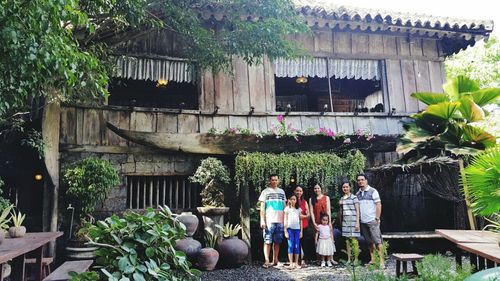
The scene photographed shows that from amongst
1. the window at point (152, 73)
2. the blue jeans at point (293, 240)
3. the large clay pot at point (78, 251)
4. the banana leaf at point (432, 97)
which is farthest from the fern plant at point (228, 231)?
the banana leaf at point (432, 97)

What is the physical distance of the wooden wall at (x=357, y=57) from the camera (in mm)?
9688

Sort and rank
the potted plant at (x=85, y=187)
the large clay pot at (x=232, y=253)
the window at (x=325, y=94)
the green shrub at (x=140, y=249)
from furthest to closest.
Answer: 1. the window at (x=325, y=94)
2. the large clay pot at (x=232, y=253)
3. the potted plant at (x=85, y=187)
4. the green shrub at (x=140, y=249)

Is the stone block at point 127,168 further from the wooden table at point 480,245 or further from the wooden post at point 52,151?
the wooden table at point 480,245

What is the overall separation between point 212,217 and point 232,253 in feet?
2.92

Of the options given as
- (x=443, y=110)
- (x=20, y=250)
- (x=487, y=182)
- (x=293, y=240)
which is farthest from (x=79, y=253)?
(x=443, y=110)

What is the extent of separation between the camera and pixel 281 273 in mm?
7473

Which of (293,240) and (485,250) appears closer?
(485,250)

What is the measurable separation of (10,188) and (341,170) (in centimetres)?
781

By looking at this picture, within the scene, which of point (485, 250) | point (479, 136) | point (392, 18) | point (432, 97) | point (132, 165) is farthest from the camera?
point (392, 18)

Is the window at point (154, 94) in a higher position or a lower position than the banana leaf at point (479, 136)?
higher

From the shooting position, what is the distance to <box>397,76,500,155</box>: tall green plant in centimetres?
870

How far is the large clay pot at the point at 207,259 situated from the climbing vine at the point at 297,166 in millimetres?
1572

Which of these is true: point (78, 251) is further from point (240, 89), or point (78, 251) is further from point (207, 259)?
point (240, 89)

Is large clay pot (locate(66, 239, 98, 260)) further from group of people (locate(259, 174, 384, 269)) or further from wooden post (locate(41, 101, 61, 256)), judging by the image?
group of people (locate(259, 174, 384, 269))
